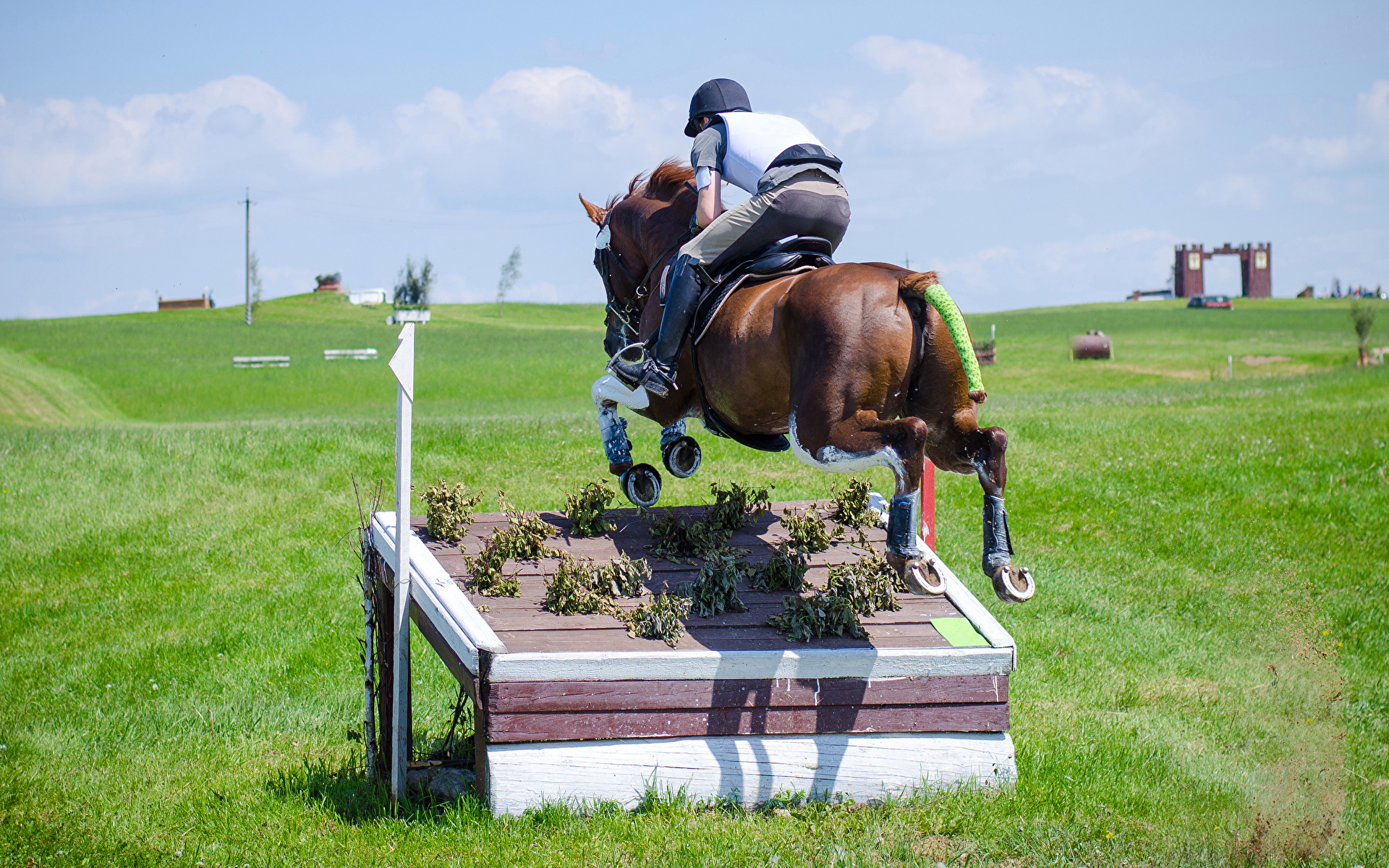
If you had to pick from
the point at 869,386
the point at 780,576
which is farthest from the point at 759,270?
the point at 780,576

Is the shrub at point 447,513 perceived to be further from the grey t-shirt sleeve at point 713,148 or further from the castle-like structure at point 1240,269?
the castle-like structure at point 1240,269

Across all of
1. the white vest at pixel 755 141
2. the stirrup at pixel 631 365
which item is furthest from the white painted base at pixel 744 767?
the white vest at pixel 755 141

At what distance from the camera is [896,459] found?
4.36m

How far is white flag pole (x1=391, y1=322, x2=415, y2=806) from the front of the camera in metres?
4.67

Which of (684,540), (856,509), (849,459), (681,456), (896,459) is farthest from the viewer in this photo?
(856,509)

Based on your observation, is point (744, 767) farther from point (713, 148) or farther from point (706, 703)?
point (713, 148)

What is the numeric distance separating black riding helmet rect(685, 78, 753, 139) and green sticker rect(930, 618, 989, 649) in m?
2.83

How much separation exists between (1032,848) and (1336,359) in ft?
133

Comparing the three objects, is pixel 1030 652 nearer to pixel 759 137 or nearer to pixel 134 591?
pixel 759 137

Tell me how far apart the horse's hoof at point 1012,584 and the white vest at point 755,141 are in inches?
87.0

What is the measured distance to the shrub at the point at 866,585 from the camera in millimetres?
5305

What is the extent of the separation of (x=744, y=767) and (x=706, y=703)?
35 centimetres

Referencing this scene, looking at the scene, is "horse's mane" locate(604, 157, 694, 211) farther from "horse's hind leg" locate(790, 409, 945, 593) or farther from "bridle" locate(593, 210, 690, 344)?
"horse's hind leg" locate(790, 409, 945, 593)

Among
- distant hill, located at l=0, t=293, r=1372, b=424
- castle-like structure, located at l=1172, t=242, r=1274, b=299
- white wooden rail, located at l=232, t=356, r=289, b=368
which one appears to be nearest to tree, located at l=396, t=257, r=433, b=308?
distant hill, located at l=0, t=293, r=1372, b=424
